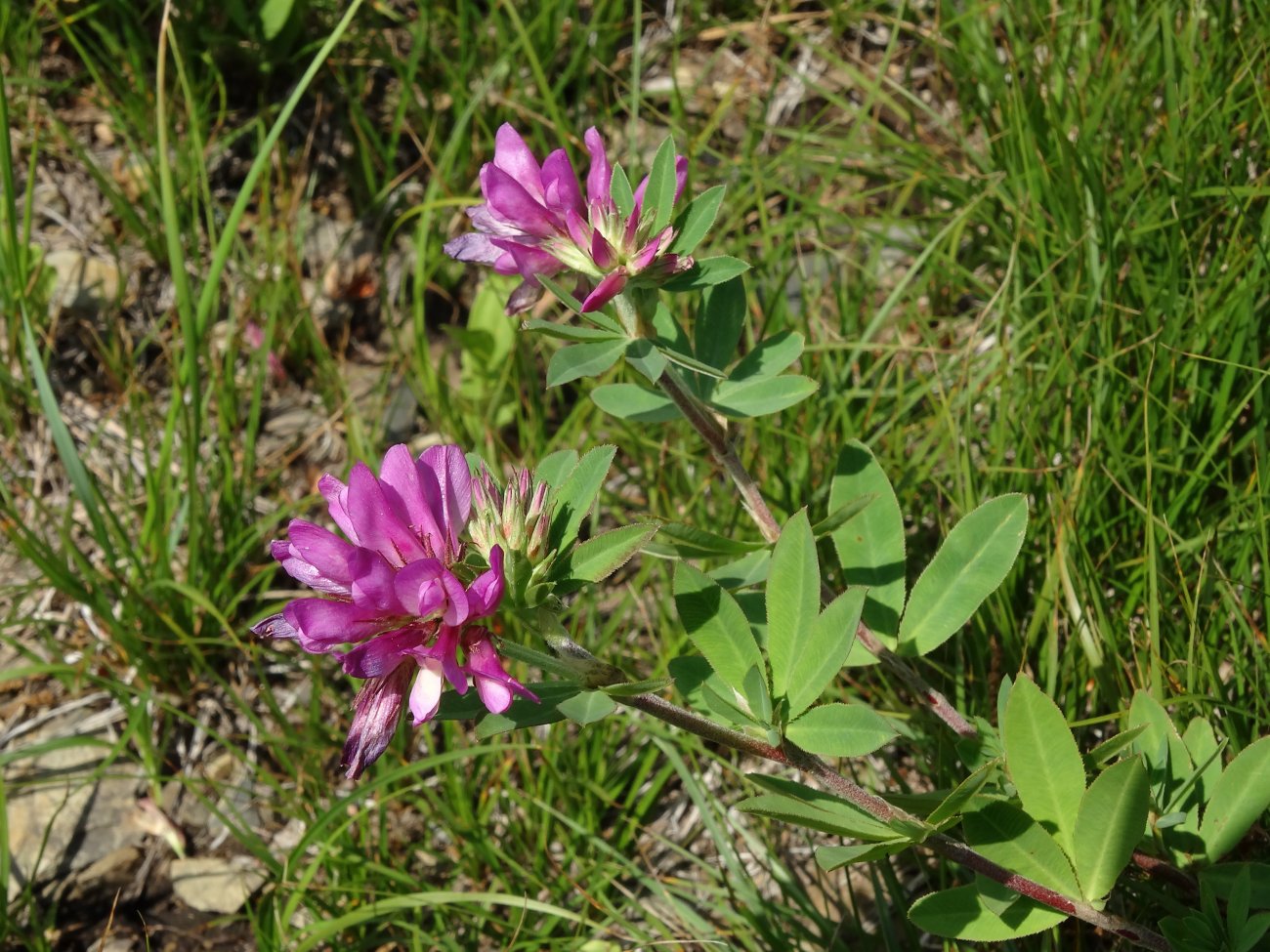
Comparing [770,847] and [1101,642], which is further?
[770,847]

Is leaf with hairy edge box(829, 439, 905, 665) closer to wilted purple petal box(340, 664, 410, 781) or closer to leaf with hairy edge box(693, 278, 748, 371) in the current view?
leaf with hairy edge box(693, 278, 748, 371)

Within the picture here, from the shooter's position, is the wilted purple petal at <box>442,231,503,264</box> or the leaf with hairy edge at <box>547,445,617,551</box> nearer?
the leaf with hairy edge at <box>547,445,617,551</box>

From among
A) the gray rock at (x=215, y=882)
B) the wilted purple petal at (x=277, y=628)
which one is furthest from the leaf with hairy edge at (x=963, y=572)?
the gray rock at (x=215, y=882)

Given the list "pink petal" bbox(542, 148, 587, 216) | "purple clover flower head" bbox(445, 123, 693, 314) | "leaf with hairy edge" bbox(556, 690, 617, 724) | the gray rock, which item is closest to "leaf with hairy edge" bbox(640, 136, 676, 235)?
"purple clover flower head" bbox(445, 123, 693, 314)

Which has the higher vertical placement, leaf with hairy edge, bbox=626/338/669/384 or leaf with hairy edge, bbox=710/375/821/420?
leaf with hairy edge, bbox=626/338/669/384

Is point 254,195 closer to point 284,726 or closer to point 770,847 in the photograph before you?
point 284,726

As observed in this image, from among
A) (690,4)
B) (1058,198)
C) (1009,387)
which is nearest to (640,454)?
(1009,387)

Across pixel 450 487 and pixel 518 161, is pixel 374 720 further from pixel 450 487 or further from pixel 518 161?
pixel 518 161
